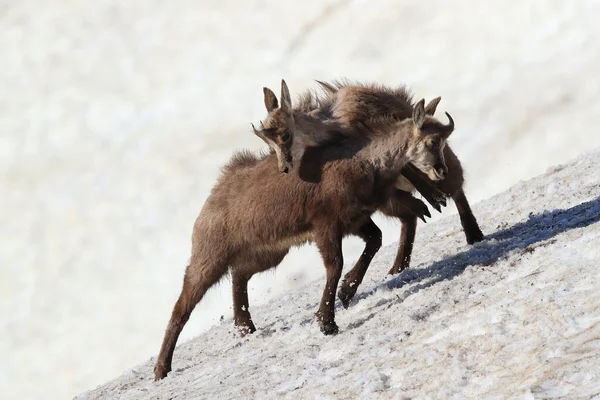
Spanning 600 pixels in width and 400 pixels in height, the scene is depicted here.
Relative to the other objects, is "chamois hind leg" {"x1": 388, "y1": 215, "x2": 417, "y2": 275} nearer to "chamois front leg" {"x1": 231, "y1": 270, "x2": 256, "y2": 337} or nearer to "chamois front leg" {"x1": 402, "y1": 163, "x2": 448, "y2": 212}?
"chamois front leg" {"x1": 402, "y1": 163, "x2": 448, "y2": 212}

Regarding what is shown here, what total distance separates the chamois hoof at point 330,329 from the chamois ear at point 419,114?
2.48m

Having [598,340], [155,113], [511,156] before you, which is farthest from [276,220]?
[155,113]

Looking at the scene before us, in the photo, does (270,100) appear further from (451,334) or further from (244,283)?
(451,334)

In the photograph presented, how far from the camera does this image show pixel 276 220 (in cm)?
1102

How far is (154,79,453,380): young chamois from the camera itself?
34.3 ft

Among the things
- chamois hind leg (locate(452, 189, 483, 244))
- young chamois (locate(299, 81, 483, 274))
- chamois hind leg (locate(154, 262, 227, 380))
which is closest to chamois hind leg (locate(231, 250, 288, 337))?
chamois hind leg (locate(154, 262, 227, 380))

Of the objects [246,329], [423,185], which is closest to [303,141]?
[423,185]

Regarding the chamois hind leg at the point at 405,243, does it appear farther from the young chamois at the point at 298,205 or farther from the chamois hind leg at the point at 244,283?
the chamois hind leg at the point at 244,283

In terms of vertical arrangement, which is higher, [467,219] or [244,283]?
[244,283]

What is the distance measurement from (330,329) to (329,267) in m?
0.72

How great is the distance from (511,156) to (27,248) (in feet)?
55.9

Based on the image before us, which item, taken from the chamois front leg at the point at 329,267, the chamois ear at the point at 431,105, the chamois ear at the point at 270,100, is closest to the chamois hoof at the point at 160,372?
the chamois front leg at the point at 329,267

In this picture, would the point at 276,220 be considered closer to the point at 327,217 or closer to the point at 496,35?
the point at 327,217

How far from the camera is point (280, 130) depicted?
1080 centimetres
